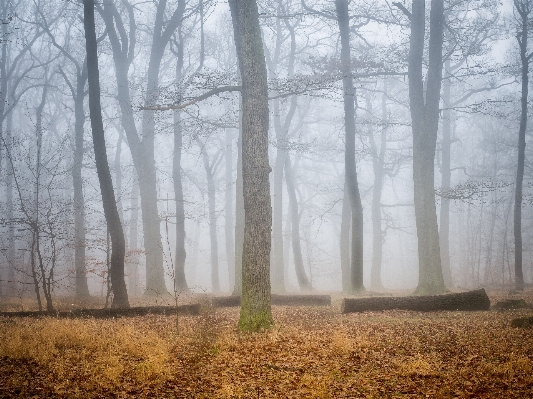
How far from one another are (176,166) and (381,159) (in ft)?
42.5

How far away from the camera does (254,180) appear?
25.0 feet

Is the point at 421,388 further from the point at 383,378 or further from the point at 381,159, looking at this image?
the point at 381,159

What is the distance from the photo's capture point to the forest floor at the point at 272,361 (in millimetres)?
4352

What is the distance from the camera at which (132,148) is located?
16.5 metres

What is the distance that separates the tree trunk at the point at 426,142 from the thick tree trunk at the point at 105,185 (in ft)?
31.8

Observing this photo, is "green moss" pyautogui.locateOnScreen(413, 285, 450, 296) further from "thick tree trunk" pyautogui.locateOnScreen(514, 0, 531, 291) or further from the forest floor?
"thick tree trunk" pyautogui.locateOnScreen(514, 0, 531, 291)

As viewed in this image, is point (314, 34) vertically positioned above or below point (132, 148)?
above

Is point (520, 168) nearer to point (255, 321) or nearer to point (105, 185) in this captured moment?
point (255, 321)

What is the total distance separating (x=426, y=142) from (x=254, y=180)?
8040 millimetres

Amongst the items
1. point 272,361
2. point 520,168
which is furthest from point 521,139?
point 272,361

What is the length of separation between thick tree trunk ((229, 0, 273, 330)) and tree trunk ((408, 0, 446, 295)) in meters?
7.10

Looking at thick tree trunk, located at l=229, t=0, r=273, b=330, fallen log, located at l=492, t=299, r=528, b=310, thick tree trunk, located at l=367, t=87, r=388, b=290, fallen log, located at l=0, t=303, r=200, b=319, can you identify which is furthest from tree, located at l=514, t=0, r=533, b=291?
fallen log, located at l=0, t=303, r=200, b=319

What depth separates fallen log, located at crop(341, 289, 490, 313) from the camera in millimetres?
9727

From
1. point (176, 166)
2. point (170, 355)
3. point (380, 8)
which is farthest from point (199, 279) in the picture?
point (170, 355)
